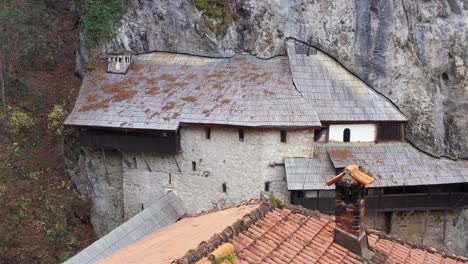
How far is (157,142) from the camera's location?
19.4 m

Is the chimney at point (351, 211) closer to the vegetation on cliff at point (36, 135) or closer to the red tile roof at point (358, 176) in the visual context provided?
the red tile roof at point (358, 176)

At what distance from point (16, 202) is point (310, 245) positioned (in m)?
17.5

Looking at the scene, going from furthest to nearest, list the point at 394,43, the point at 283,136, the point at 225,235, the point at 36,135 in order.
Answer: the point at 36,135
the point at 394,43
the point at 283,136
the point at 225,235

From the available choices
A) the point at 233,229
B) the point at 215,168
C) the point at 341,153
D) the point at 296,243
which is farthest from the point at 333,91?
the point at 233,229

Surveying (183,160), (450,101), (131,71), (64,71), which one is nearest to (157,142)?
(183,160)

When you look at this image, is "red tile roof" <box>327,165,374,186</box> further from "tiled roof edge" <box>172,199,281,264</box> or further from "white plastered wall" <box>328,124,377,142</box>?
"white plastered wall" <box>328,124,377,142</box>

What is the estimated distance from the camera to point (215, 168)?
19.5m

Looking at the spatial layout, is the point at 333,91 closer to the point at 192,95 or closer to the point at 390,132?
the point at 390,132

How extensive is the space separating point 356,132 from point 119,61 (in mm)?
12275

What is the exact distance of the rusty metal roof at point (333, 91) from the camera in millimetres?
18719

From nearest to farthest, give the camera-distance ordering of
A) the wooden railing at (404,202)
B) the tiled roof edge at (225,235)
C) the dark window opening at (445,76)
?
the tiled roof edge at (225,235)
the wooden railing at (404,202)
the dark window opening at (445,76)

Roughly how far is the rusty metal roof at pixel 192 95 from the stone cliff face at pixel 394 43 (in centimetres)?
128

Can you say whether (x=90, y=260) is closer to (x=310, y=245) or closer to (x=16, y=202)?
(x=16, y=202)

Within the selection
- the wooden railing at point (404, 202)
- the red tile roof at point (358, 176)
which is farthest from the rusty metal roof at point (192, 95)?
the red tile roof at point (358, 176)
